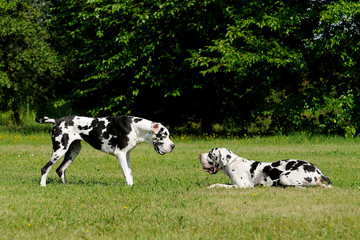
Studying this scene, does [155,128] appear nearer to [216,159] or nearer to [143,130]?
[143,130]

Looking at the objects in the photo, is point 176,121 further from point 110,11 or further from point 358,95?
point 358,95

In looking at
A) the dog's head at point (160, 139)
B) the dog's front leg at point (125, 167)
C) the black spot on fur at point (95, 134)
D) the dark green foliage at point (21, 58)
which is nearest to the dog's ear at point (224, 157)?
the dog's head at point (160, 139)

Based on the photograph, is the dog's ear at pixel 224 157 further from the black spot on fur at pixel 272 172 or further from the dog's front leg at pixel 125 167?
the dog's front leg at pixel 125 167

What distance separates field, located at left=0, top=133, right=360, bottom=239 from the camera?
6414 mm

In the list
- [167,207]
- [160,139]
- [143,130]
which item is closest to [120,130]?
[143,130]

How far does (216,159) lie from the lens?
988 centimetres

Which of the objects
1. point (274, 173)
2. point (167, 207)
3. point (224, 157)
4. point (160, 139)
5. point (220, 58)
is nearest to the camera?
point (167, 207)

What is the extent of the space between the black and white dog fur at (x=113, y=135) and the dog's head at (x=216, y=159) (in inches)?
28.9

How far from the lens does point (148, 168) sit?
13539 millimetres

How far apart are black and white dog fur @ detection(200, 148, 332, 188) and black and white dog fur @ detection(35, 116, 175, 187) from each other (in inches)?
37.6

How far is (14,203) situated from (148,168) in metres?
5.60

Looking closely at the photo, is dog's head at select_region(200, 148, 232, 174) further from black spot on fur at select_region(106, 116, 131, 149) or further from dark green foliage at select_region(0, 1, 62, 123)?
dark green foliage at select_region(0, 1, 62, 123)

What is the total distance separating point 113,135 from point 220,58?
12.9m

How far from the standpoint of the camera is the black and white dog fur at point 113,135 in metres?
10.0
